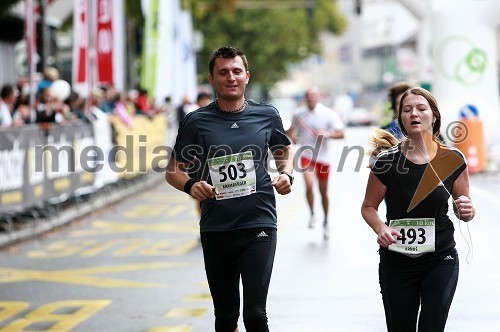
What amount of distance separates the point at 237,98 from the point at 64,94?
12.4 meters

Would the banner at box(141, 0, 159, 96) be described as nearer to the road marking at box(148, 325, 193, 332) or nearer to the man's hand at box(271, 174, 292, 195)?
the road marking at box(148, 325, 193, 332)

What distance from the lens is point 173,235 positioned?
1460 centimetres

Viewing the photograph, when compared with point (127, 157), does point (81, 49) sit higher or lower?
higher

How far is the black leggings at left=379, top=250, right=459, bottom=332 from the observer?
5.35 metres

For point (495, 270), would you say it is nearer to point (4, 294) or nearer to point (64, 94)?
point (4, 294)

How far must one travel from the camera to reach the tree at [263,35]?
64.1 m

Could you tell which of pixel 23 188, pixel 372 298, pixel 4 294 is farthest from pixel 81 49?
pixel 372 298

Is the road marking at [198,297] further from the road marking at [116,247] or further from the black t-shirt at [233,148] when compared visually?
the black t-shirt at [233,148]

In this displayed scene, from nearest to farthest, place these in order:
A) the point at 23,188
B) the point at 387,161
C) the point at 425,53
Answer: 1. the point at 387,161
2. the point at 23,188
3. the point at 425,53

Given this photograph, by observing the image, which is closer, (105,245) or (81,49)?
(105,245)

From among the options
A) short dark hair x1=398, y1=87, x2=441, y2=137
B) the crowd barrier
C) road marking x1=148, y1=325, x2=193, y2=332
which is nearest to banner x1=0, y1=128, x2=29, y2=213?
the crowd barrier

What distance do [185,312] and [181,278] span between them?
192cm

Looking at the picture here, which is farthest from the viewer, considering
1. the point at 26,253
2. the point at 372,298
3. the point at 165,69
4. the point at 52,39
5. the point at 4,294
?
the point at 52,39

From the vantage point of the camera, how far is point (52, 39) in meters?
33.9
